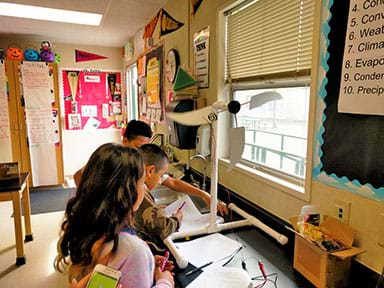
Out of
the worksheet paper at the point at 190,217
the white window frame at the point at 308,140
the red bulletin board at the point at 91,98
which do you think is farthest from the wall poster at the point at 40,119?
the worksheet paper at the point at 190,217

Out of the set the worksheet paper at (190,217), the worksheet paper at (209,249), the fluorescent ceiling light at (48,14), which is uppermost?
the fluorescent ceiling light at (48,14)

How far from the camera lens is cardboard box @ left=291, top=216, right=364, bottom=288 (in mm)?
1024

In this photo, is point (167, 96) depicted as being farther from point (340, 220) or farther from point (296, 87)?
point (340, 220)

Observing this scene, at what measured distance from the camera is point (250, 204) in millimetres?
1691

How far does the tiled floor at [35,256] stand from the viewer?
2369 millimetres

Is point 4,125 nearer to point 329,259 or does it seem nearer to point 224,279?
point 224,279

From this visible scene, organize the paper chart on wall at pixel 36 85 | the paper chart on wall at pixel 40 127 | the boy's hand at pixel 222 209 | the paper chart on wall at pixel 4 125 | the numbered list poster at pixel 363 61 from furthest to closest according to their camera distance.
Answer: the paper chart on wall at pixel 40 127 < the paper chart on wall at pixel 36 85 < the paper chart on wall at pixel 4 125 < the boy's hand at pixel 222 209 < the numbered list poster at pixel 363 61

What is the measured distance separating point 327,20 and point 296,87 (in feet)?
1.31

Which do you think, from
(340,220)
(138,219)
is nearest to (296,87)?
(340,220)

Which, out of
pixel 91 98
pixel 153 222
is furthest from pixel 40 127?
pixel 153 222

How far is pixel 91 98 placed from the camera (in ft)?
18.1

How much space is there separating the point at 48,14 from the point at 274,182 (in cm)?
343

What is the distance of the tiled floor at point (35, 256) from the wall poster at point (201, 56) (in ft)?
6.47

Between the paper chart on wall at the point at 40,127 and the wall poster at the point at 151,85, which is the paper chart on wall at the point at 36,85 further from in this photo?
the wall poster at the point at 151,85
